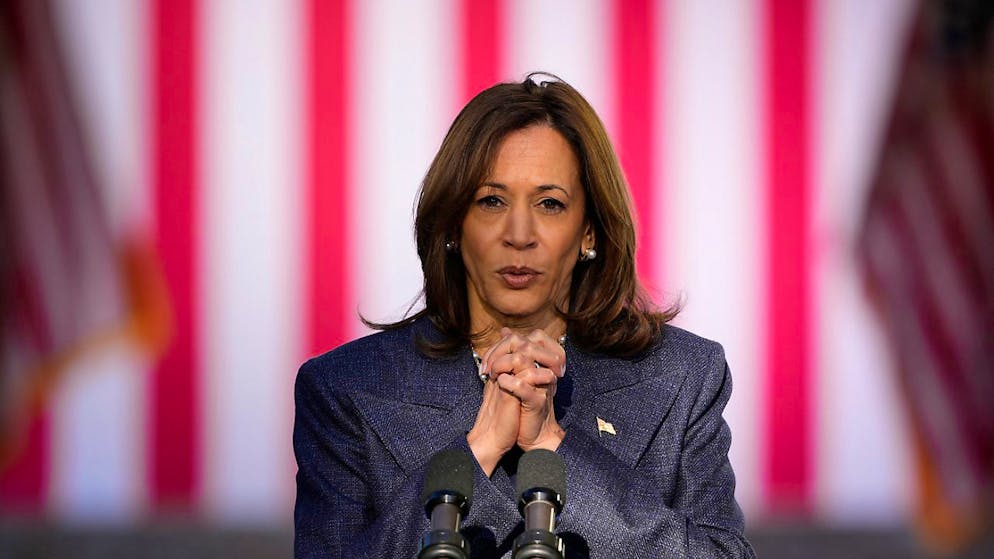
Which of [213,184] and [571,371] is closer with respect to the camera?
[571,371]

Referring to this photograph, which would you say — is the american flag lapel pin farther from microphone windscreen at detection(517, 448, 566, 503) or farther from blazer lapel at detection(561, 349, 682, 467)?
microphone windscreen at detection(517, 448, 566, 503)

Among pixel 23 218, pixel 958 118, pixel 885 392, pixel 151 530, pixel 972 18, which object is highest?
pixel 972 18

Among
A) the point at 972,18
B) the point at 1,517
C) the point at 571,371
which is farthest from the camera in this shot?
the point at 972,18

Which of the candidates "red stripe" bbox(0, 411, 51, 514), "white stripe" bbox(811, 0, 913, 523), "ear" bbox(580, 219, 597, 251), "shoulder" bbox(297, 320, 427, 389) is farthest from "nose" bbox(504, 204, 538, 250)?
"red stripe" bbox(0, 411, 51, 514)

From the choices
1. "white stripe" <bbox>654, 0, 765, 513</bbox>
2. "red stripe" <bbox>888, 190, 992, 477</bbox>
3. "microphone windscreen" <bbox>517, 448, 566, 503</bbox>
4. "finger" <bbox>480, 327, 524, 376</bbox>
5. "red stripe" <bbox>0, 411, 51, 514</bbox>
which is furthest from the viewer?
"red stripe" <bbox>888, 190, 992, 477</bbox>

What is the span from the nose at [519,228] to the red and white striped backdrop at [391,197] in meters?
2.21

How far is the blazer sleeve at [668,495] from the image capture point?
1.76 meters

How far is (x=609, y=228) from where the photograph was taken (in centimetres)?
206

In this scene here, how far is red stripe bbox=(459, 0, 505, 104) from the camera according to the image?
4.32m

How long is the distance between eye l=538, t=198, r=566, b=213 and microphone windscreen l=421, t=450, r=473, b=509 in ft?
1.83

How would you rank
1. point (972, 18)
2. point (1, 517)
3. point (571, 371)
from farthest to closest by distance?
point (972, 18), point (1, 517), point (571, 371)

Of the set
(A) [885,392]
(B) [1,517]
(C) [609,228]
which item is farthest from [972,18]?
(B) [1,517]

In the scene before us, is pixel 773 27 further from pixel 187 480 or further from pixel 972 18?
pixel 187 480

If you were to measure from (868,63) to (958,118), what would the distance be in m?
0.34
